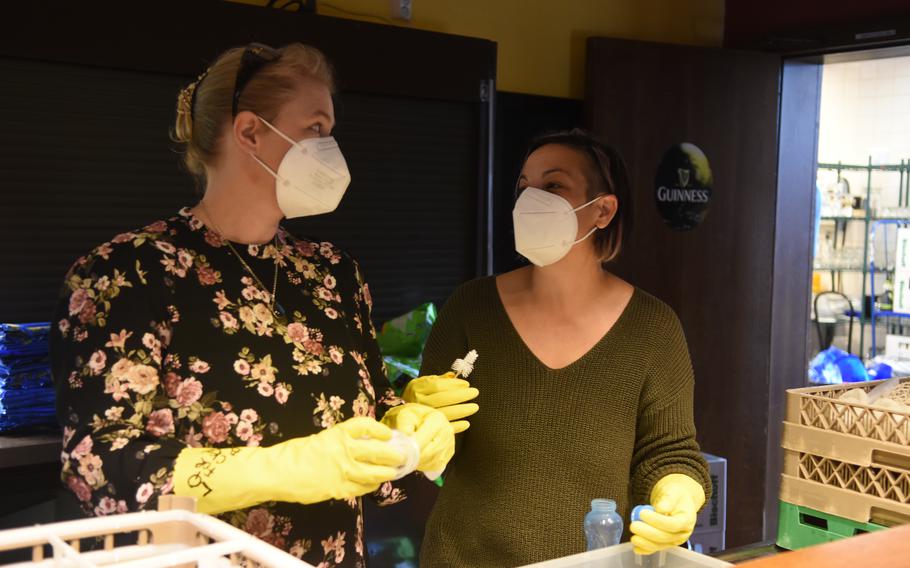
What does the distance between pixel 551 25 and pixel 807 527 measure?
296 cm

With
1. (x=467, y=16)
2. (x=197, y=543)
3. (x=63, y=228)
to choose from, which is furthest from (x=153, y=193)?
(x=197, y=543)

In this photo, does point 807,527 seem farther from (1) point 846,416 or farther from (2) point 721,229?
(2) point 721,229

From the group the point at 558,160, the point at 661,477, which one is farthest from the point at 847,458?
the point at 558,160

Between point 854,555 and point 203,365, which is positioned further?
point 203,365

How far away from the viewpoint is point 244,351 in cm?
159

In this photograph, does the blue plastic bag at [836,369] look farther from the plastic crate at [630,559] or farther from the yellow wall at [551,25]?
the plastic crate at [630,559]

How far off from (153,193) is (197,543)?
95.4 inches

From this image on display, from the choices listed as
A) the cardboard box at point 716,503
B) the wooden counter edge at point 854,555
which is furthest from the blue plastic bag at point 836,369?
the wooden counter edge at point 854,555

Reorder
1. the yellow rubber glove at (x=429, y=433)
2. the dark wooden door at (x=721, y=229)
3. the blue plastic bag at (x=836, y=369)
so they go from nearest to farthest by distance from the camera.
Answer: the yellow rubber glove at (x=429, y=433), the dark wooden door at (x=721, y=229), the blue plastic bag at (x=836, y=369)

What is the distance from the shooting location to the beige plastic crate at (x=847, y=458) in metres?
1.75

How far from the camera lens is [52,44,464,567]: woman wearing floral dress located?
137 centimetres

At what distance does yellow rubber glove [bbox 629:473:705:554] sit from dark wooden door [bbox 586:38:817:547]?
8.43 ft

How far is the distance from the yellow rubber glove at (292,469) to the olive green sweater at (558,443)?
2.07ft

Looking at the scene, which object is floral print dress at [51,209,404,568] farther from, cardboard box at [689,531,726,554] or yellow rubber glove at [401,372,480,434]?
cardboard box at [689,531,726,554]
